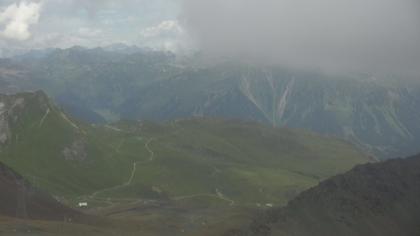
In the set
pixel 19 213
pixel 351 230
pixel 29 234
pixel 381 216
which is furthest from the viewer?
pixel 19 213

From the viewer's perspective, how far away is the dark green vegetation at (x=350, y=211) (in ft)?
511

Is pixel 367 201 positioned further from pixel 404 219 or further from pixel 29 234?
pixel 29 234

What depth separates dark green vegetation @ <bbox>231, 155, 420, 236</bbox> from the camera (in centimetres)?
15562

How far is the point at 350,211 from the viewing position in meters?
173

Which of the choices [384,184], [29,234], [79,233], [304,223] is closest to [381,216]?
[384,184]

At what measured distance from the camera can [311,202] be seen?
169000 millimetres

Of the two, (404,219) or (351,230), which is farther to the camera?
(404,219)

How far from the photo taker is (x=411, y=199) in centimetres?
19338

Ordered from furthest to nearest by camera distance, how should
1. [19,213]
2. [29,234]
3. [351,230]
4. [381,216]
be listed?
[19,213] < [381,216] < [351,230] < [29,234]

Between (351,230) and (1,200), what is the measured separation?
104 meters

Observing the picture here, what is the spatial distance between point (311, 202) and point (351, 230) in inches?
Result: 479

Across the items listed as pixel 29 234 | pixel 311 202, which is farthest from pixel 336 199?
pixel 29 234

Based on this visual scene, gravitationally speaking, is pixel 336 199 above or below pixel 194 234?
above

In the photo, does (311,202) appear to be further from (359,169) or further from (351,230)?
(359,169)
